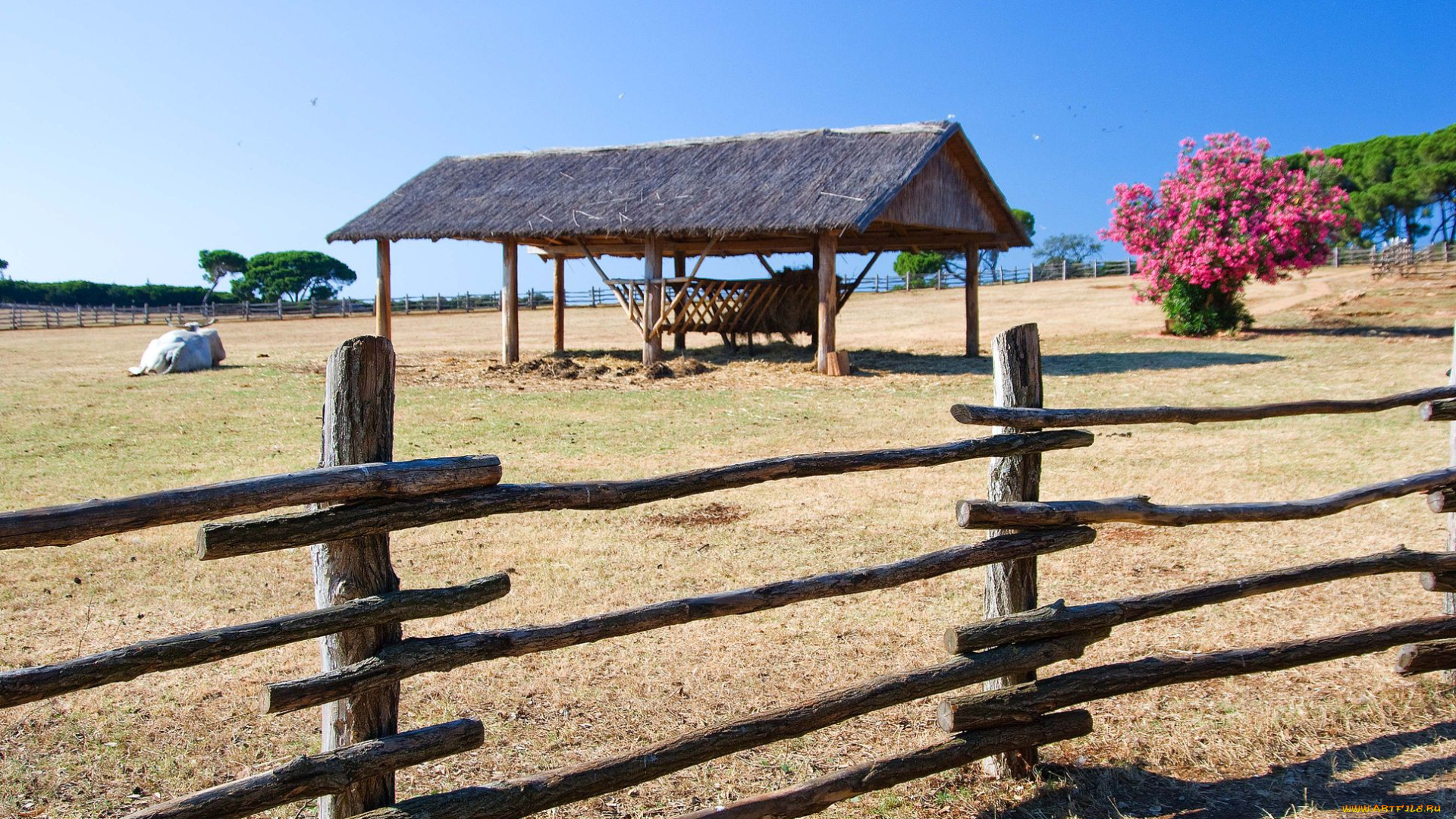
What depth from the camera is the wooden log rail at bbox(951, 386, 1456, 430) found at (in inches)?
148

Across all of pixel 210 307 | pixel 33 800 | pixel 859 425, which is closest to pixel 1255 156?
pixel 859 425

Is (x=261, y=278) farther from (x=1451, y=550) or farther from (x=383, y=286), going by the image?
(x=1451, y=550)

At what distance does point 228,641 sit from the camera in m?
2.80

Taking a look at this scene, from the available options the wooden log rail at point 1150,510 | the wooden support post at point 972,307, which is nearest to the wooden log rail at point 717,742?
the wooden log rail at point 1150,510

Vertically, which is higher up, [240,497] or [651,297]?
[651,297]

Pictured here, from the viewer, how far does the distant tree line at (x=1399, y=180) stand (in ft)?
177

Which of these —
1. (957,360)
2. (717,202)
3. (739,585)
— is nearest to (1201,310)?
(957,360)

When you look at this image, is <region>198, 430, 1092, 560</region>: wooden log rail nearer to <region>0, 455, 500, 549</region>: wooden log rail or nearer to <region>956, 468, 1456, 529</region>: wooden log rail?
<region>0, 455, 500, 549</region>: wooden log rail

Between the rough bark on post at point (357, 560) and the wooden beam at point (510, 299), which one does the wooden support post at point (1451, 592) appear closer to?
the rough bark on post at point (357, 560)

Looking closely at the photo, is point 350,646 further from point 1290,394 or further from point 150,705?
point 1290,394

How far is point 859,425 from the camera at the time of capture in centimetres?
1231

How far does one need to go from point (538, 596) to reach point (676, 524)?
1.88 m

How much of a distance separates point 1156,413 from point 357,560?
3045mm

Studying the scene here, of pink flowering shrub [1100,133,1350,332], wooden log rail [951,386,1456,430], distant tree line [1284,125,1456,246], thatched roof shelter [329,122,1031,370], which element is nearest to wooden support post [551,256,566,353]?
thatched roof shelter [329,122,1031,370]
